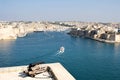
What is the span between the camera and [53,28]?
11019 cm

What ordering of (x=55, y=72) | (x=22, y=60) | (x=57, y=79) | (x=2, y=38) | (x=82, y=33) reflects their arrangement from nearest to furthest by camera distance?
(x=57, y=79) < (x=55, y=72) < (x=22, y=60) < (x=2, y=38) < (x=82, y=33)

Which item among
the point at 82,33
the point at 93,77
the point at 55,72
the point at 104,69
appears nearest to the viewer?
the point at 55,72

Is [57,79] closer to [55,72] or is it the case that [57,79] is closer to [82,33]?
[55,72]

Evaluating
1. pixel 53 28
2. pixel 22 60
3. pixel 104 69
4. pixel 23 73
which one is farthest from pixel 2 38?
pixel 53 28

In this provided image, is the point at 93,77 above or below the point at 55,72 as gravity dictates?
below

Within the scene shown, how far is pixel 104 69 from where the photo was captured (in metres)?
22.4

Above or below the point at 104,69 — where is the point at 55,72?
above

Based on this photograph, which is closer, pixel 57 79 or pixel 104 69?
pixel 57 79

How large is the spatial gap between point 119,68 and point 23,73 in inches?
599

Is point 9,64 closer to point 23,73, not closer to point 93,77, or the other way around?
point 93,77

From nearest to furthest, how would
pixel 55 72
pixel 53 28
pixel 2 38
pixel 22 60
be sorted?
pixel 55 72, pixel 22 60, pixel 2 38, pixel 53 28

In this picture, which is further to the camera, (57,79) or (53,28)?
(53,28)

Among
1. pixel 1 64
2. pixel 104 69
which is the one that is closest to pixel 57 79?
pixel 104 69

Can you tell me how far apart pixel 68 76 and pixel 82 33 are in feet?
206
